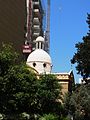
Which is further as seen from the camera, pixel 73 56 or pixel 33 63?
pixel 33 63

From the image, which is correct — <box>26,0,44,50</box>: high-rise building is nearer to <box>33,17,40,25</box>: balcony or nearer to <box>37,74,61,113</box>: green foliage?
<box>33,17,40,25</box>: balcony

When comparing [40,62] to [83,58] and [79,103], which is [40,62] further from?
[79,103]

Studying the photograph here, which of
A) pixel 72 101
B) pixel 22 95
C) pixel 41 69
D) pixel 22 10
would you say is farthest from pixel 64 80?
pixel 22 10

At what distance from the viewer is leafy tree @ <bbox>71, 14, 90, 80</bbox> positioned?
182ft

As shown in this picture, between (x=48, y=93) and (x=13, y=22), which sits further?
(x=13, y=22)

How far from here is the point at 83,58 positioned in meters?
56.3

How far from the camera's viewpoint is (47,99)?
51000mm

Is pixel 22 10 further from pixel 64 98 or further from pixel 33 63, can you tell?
pixel 64 98

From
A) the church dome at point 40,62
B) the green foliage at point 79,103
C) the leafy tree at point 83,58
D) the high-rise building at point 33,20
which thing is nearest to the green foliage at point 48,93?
the green foliage at point 79,103

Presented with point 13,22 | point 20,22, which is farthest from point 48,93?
point 20,22

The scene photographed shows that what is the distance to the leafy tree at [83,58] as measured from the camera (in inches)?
2185

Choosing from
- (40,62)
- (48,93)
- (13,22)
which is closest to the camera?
(48,93)

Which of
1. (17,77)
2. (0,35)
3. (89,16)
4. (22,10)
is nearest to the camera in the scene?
(17,77)

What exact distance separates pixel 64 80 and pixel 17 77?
2126 cm
